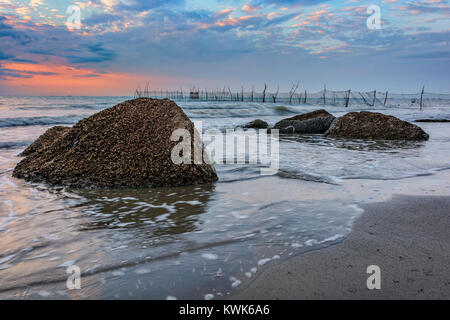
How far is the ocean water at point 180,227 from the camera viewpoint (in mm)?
1952

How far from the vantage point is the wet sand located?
180cm

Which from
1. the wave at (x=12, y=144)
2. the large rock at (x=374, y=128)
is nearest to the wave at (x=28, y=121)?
the wave at (x=12, y=144)

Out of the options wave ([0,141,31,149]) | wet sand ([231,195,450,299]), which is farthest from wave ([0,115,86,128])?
wet sand ([231,195,450,299])

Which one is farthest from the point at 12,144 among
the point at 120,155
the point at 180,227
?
the point at 180,227

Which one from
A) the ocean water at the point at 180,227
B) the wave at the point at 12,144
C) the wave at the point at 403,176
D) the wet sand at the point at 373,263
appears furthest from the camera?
the wave at the point at 12,144

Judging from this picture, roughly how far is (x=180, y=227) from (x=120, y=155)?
197 centimetres

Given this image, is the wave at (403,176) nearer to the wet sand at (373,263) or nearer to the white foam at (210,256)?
the wet sand at (373,263)

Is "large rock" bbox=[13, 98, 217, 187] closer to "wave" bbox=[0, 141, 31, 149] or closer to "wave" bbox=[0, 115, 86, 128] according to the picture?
"wave" bbox=[0, 141, 31, 149]

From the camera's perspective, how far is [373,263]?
6.99ft

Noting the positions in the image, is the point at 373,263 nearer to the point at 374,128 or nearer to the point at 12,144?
the point at 374,128

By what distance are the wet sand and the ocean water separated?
0.13m

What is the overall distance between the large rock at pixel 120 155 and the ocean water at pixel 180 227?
23cm

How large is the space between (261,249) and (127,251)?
3.29ft
